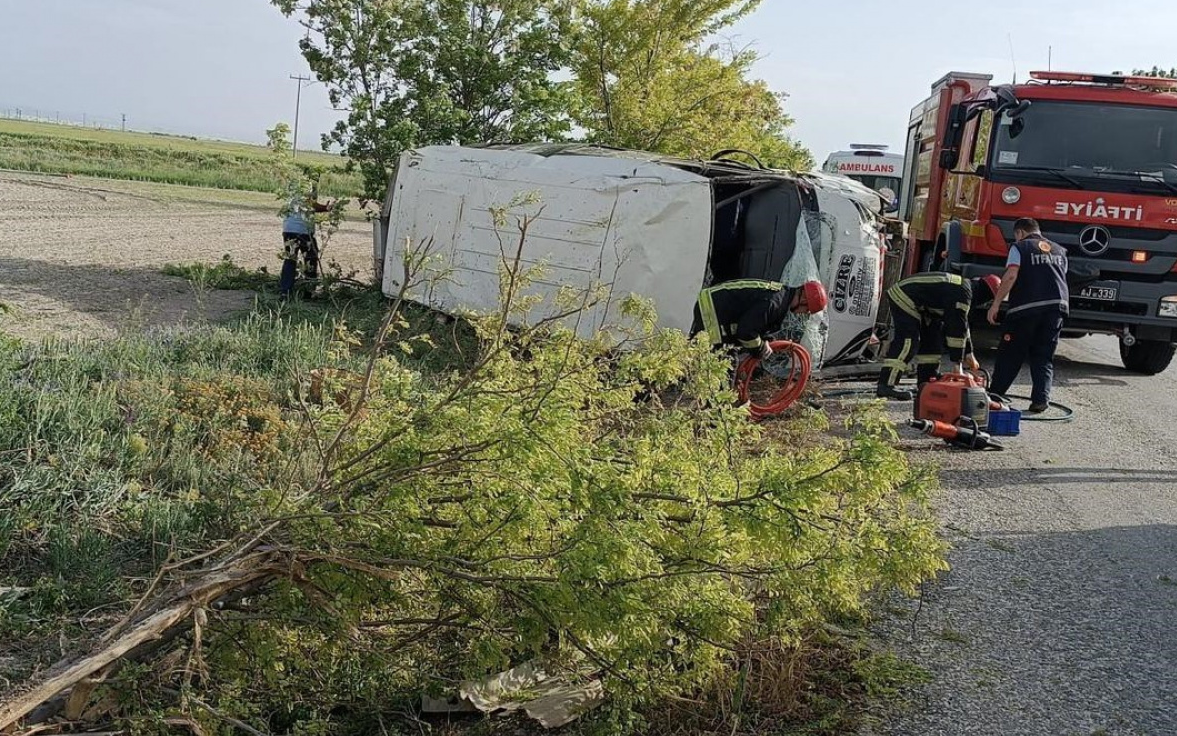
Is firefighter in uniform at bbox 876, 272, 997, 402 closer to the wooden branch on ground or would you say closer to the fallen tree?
the fallen tree

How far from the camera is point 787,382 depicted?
8852 millimetres

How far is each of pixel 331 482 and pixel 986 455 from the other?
5.90 meters

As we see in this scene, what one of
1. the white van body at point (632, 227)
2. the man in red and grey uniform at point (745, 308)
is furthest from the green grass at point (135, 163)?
the man in red and grey uniform at point (745, 308)

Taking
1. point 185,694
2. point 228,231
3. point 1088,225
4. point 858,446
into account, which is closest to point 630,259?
point 1088,225

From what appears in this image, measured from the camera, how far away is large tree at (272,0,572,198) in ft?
47.2

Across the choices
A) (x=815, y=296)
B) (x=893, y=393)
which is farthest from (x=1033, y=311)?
(x=815, y=296)

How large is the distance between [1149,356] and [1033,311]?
3.98m

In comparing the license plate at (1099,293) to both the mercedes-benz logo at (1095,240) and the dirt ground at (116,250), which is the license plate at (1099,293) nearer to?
the mercedes-benz logo at (1095,240)

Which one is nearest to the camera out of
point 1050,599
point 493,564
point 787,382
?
point 493,564

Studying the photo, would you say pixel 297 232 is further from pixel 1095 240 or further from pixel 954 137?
pixel 1095 240

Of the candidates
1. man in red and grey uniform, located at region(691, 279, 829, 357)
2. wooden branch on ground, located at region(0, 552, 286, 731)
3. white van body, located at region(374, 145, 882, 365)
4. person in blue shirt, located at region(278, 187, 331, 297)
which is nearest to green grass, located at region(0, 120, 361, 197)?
person in blue shirt, located at region(278, 187, 331, 297)

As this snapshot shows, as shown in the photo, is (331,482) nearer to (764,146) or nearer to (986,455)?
(986,455)

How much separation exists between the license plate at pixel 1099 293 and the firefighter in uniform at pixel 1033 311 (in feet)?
6.87

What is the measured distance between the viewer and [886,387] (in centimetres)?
936
